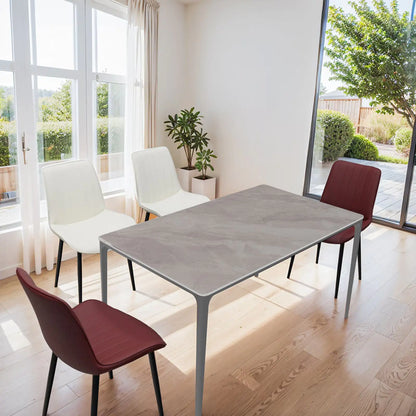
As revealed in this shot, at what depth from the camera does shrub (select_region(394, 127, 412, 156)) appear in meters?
4.17

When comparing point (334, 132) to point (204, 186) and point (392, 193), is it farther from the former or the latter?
point (204, 186)

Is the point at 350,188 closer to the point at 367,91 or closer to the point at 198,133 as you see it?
the point at 367,91

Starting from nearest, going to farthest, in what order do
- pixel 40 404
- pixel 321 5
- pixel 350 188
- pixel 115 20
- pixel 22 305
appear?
1. pixel 40 404
2. pixel 22 305
3. pixel 350 188
4. pixel 115 20
5. pixel 321 5

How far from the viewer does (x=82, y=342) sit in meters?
1.42

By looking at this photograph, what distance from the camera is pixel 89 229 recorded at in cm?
296

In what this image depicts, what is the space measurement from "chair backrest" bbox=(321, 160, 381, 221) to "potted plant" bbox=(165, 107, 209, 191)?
1881 mm

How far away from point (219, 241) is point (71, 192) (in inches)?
56.2

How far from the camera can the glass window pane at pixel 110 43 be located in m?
3.79

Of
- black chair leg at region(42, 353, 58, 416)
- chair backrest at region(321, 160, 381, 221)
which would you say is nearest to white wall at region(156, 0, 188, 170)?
chair backrest at region(321, 160, 381, 221)

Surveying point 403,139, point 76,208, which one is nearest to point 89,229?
point 76,208

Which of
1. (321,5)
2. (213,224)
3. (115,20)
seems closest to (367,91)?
(321,5)

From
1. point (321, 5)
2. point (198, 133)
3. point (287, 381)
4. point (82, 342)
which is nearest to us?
point (82, 342)

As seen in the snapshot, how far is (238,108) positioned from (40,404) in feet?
12.2

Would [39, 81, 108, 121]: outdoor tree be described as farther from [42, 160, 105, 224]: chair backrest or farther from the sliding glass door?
the sliding glass door
